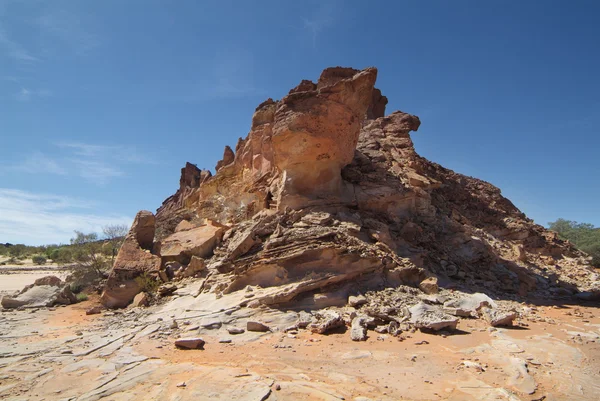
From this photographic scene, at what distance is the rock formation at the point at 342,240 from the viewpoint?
9.16 metres

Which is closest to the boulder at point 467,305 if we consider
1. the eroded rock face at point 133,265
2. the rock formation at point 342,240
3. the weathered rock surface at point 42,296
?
the rock formation at point 342,240

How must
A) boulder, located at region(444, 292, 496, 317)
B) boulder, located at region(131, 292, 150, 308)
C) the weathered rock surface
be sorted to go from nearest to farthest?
1. boulder, located at region(444, 292, 496, 317)
2. boulder, located at region(131, 292, 150, 308)
3. the weathered rock surface

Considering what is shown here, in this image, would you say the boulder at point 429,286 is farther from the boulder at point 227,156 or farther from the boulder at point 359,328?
the boulder at point 227,156

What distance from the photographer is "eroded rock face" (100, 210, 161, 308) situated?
37.6 feet

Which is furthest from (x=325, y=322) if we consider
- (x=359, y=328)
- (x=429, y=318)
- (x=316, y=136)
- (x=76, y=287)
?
(x=76, y=287)

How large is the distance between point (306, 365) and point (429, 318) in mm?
3035

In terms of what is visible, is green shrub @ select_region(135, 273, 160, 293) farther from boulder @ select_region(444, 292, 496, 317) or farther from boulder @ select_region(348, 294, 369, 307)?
boulder @ select_region(444, 292, 496, 317)

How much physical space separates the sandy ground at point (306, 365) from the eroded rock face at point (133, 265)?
3.19 m

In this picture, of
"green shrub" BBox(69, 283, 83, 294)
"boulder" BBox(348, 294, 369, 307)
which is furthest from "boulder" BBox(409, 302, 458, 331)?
"green shrub" BBox(69, 283, 83, 294)

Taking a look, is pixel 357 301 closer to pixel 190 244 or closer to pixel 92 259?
pixel 190 244

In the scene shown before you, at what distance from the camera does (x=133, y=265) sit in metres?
12.4

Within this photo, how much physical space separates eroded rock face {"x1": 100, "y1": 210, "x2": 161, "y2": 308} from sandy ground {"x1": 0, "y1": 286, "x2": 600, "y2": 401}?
3190 mm

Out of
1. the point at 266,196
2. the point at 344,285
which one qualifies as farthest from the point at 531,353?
the point at 266,196

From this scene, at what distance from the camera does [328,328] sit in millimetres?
7164
